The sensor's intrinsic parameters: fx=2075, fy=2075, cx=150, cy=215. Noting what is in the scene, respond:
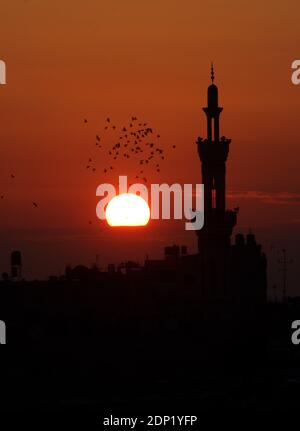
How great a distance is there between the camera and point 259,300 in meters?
104

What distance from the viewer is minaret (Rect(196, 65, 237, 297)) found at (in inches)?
3580

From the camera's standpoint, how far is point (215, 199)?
9112cm

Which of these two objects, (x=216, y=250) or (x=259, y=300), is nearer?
(x=216, y=250)

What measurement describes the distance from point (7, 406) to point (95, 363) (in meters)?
13.4

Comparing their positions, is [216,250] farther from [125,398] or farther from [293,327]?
[125,398]

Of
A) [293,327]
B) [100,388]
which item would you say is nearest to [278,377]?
[100,388]

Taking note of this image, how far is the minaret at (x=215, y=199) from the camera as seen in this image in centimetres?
9094

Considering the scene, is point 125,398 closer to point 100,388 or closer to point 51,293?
point 100,388

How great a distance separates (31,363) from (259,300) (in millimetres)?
22443

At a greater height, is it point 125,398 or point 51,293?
point 51,293
